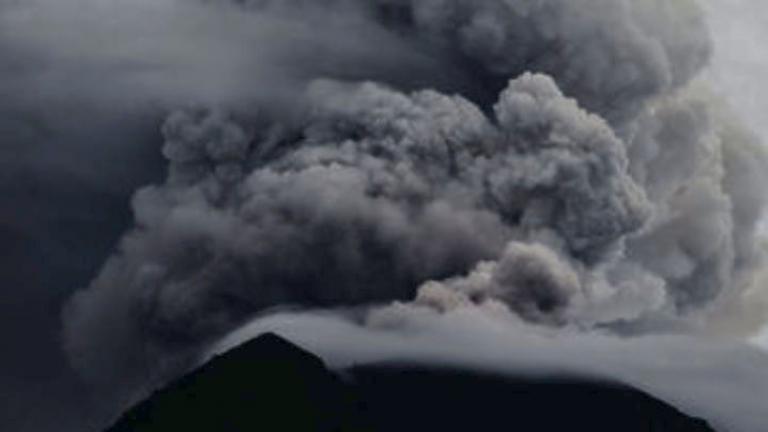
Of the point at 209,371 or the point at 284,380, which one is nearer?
the point at 284,380

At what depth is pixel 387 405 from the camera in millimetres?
90188

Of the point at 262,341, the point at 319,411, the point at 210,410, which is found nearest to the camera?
the point at 319,411

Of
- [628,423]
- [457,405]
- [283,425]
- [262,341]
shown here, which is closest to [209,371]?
[262,341]

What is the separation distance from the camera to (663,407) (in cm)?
10012

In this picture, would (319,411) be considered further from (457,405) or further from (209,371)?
(209,371)

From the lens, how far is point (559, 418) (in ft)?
300

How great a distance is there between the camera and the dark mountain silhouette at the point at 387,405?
90438 mm

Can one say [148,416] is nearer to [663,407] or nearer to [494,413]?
[494,413]

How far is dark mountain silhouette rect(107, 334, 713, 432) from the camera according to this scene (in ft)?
297

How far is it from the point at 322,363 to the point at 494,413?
10590 millimetres

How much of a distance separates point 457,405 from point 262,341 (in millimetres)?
16856

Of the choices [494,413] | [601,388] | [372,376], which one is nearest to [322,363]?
[372,376]

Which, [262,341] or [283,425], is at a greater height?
[262,341]

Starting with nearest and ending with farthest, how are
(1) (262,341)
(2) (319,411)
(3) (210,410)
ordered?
(2) (319,411), (3) (210,410), (1) (262,341)
